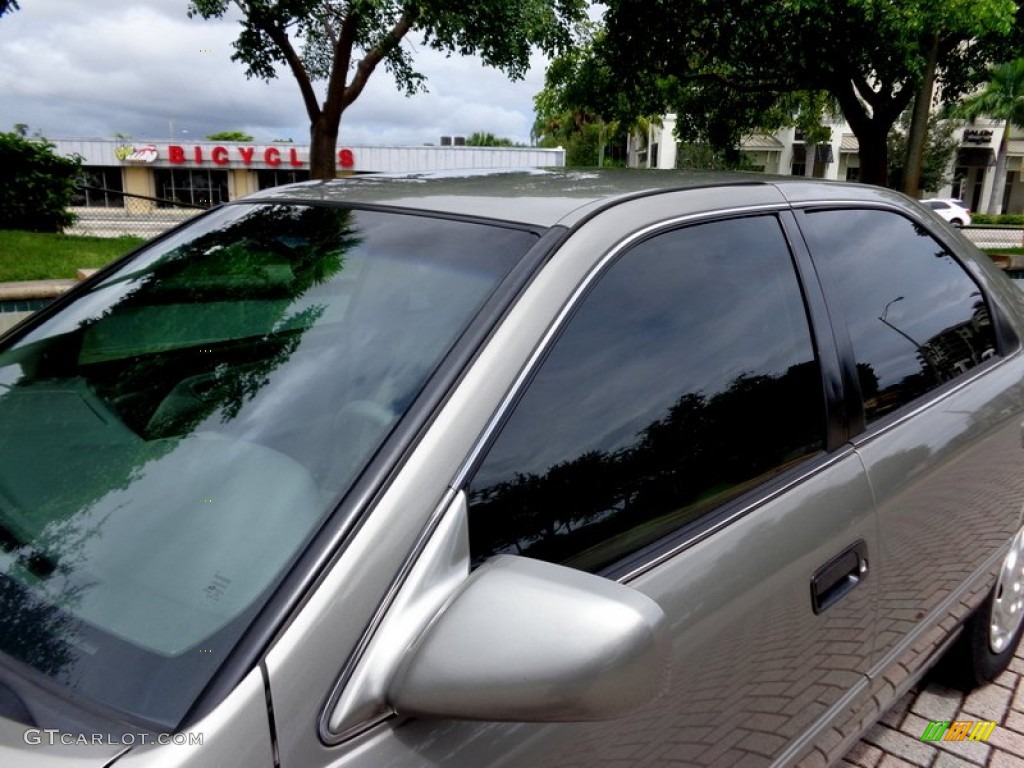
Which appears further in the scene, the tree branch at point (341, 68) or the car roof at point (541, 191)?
the tree branch at point (341, 68)

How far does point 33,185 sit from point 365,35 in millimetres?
6027

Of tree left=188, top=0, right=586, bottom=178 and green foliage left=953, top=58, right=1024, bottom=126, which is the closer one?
tree left=188, top=0, right=586, bottom=178

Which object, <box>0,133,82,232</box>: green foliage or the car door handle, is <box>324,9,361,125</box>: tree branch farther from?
the car door handle

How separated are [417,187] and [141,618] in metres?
1.23

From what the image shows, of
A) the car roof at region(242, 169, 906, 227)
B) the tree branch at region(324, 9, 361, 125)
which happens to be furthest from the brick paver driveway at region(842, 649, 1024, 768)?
the tree branch at region(324, 9, 361, 125)

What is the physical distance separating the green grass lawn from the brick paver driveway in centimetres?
772

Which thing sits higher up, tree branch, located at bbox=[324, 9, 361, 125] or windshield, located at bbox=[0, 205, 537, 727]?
tree branch, located at bbox=[324, 9, 361, 125]

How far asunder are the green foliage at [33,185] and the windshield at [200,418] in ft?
45.5

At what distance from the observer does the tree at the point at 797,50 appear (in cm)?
1148

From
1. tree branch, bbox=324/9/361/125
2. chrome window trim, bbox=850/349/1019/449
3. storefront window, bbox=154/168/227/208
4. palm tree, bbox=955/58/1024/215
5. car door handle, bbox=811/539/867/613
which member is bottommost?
storefront window, bbox=154/168/227/208

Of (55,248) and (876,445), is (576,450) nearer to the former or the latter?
(876,445)

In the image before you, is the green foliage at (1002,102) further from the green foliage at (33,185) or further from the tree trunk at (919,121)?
the green foliage at (33,185)

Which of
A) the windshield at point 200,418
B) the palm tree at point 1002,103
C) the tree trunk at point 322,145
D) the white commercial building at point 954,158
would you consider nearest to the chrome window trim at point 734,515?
the windshield at point 200,418

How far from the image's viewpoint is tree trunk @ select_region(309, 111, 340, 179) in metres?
14.0
